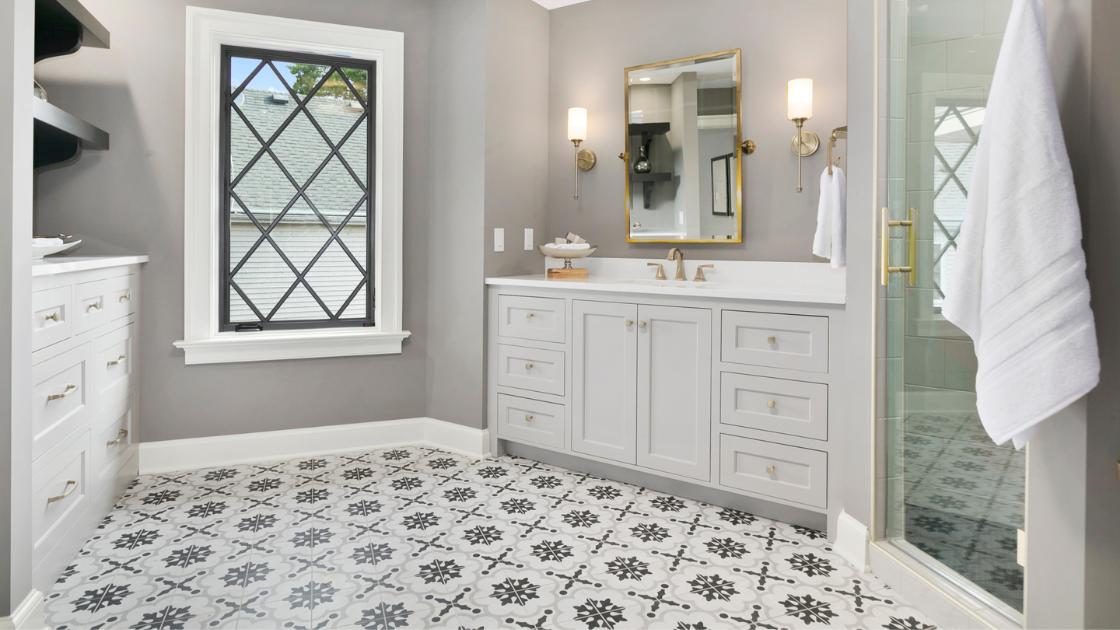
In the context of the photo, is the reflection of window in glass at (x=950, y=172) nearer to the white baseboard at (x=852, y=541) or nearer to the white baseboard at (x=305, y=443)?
the white baseboard at (x=852, y=541)

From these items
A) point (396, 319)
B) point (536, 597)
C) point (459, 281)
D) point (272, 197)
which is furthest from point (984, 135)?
point (272, 197)

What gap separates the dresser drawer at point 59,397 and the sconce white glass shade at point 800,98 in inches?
110

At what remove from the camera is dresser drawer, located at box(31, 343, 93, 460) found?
1.91 m

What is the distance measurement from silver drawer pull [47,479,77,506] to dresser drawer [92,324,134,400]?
394 mm

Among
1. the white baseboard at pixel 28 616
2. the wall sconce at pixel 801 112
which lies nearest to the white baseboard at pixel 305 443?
the white baseboard at pixel 28 616

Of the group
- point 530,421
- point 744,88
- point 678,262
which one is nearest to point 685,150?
point 744,88

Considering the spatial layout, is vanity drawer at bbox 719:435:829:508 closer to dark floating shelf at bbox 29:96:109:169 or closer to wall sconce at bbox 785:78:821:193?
wall sconce at bbox 785:78:821:193

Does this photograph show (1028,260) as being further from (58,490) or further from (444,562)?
(58,490)

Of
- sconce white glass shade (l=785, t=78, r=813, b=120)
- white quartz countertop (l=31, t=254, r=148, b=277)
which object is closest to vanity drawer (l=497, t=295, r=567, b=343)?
sconce white glass shade (l=785, t=78, r=813, b=120)

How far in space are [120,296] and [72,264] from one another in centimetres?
64

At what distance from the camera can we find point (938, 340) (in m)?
1.79

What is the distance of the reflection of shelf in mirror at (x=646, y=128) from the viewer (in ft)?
10.9

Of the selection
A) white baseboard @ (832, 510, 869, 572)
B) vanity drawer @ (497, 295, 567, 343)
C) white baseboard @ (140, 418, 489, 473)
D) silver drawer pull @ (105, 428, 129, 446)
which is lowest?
white baseboard @ (832, 510, 869, 572)

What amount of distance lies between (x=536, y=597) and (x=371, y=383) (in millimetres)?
1809
